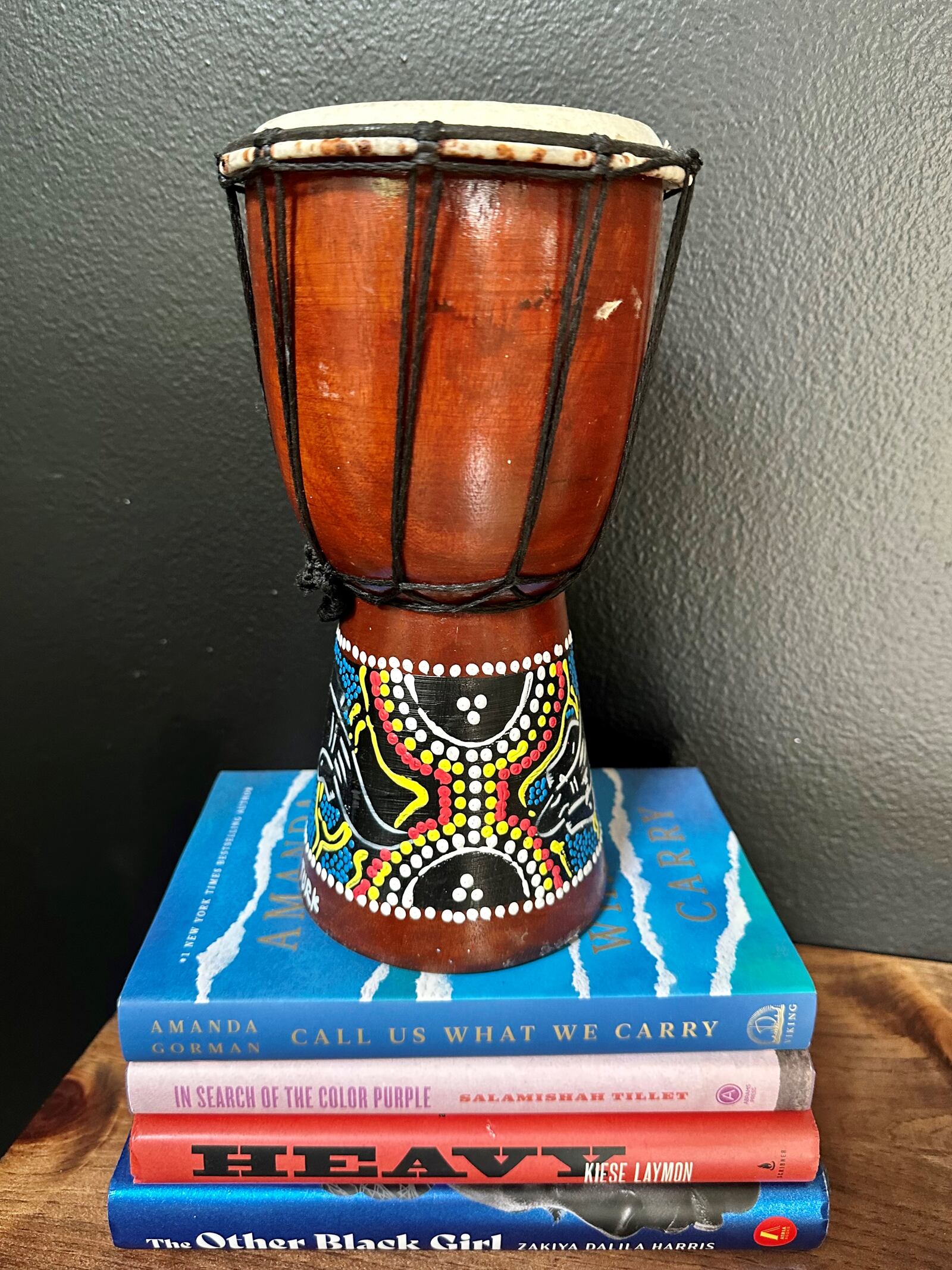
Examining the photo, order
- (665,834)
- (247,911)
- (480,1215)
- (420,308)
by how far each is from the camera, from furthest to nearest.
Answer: (665,834) → (247,911) → (480,1215) → (420,308)

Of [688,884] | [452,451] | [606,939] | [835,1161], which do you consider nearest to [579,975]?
[606,939]

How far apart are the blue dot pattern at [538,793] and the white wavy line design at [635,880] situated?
149 millimetres

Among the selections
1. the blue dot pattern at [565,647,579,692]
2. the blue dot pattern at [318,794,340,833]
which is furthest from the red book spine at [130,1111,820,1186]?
the blue dot pattern at [565,647,579,692]

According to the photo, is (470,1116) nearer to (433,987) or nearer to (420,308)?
(433,987)

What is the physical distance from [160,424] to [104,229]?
0.19 meters

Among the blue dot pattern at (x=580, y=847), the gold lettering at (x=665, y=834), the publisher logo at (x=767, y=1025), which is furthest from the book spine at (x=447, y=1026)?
the gold lettering at (x=665, y=834)

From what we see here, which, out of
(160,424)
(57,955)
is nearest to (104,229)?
(160,424)

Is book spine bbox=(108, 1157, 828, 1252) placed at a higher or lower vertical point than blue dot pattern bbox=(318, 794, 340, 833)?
lower

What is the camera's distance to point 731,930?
0.74 meters

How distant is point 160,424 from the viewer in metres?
0.92

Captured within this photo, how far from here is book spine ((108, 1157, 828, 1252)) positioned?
0.65m

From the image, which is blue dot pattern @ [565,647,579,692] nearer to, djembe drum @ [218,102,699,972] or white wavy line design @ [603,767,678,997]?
djembe drum @ [218,102,699,972]

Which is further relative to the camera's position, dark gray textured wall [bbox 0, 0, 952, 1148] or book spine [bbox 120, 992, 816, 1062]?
dark gray textured wall [bbox 0, 0, 952, 1148]

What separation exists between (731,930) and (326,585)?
0.44 meters
